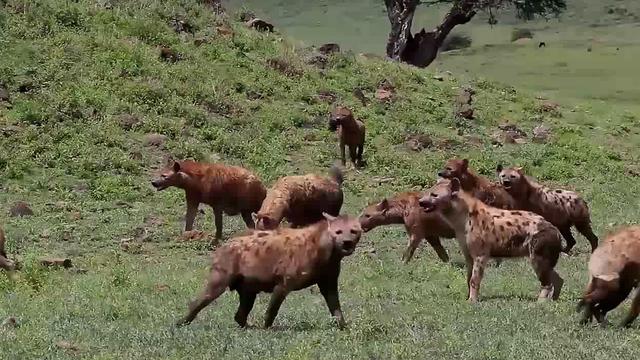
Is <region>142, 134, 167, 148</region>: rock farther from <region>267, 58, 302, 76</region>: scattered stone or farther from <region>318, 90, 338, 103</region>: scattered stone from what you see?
<region>267, 58, 302, 76</region>: scattered stone

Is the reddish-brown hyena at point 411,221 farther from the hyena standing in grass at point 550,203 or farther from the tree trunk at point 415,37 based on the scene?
the tree trunk at point 415,37

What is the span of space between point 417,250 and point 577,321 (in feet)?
19.2

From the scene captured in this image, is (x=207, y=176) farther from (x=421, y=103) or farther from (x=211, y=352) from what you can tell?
(x=421, y=103)

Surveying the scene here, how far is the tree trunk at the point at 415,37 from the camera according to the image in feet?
106

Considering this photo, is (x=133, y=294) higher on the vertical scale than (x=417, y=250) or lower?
higher

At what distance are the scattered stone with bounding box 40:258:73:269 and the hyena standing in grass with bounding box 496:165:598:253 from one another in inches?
213

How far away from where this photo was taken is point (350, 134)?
19547 mm

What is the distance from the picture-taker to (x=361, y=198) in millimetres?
17812

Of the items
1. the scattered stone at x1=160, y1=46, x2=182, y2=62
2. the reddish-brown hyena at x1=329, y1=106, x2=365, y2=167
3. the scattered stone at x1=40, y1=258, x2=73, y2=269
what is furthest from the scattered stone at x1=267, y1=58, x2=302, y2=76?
the scattered stone at x1=40, y1=258, x2=73, y2=269

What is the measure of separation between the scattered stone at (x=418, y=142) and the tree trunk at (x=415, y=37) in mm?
11498

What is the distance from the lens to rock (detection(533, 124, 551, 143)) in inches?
874

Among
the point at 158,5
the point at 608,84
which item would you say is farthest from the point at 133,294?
the point at 608,84

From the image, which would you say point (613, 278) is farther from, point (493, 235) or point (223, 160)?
point (223, 160)

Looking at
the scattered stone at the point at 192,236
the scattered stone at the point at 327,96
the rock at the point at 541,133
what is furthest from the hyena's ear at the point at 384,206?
the rock at the point at 541,133
